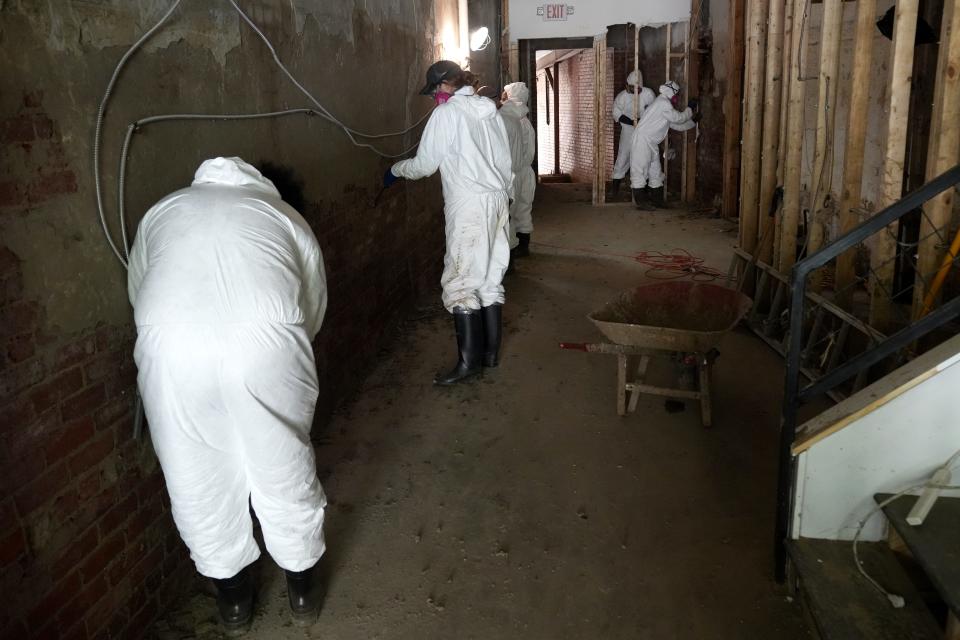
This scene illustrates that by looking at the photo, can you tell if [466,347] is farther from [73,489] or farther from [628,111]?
[628,111]

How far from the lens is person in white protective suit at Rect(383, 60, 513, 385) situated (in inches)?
171

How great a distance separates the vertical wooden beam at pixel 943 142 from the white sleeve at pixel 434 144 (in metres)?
2.40

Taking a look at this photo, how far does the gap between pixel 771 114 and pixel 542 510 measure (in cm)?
342

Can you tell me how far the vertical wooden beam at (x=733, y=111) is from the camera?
28.9 feet

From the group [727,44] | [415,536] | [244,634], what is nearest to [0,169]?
[244,634]

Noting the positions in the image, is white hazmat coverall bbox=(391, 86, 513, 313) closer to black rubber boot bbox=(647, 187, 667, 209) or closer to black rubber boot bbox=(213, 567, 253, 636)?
black rubber boot bbox=(213, 567, 253, 636)

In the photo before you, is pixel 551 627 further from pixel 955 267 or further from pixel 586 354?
pixel 955 267

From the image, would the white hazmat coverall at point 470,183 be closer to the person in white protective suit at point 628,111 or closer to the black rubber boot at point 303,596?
the black rubber boot at point 303,596

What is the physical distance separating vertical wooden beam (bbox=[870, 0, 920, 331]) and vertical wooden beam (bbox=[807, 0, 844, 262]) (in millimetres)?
460

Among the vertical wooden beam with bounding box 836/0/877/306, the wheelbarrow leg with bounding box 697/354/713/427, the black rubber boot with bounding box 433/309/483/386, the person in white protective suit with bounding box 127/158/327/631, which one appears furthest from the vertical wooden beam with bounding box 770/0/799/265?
the person in white protective suit with bounding box 127/158/327/631

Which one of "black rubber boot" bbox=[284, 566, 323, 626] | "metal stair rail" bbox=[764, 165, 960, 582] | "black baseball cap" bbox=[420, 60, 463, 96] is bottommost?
"black rubber boot" bbox=[284, 566, 323, 626]

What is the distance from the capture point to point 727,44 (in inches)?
363

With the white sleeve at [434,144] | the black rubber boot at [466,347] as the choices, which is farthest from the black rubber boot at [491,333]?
the white sleeve at [434,144]

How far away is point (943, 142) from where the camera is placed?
11.5 ft
